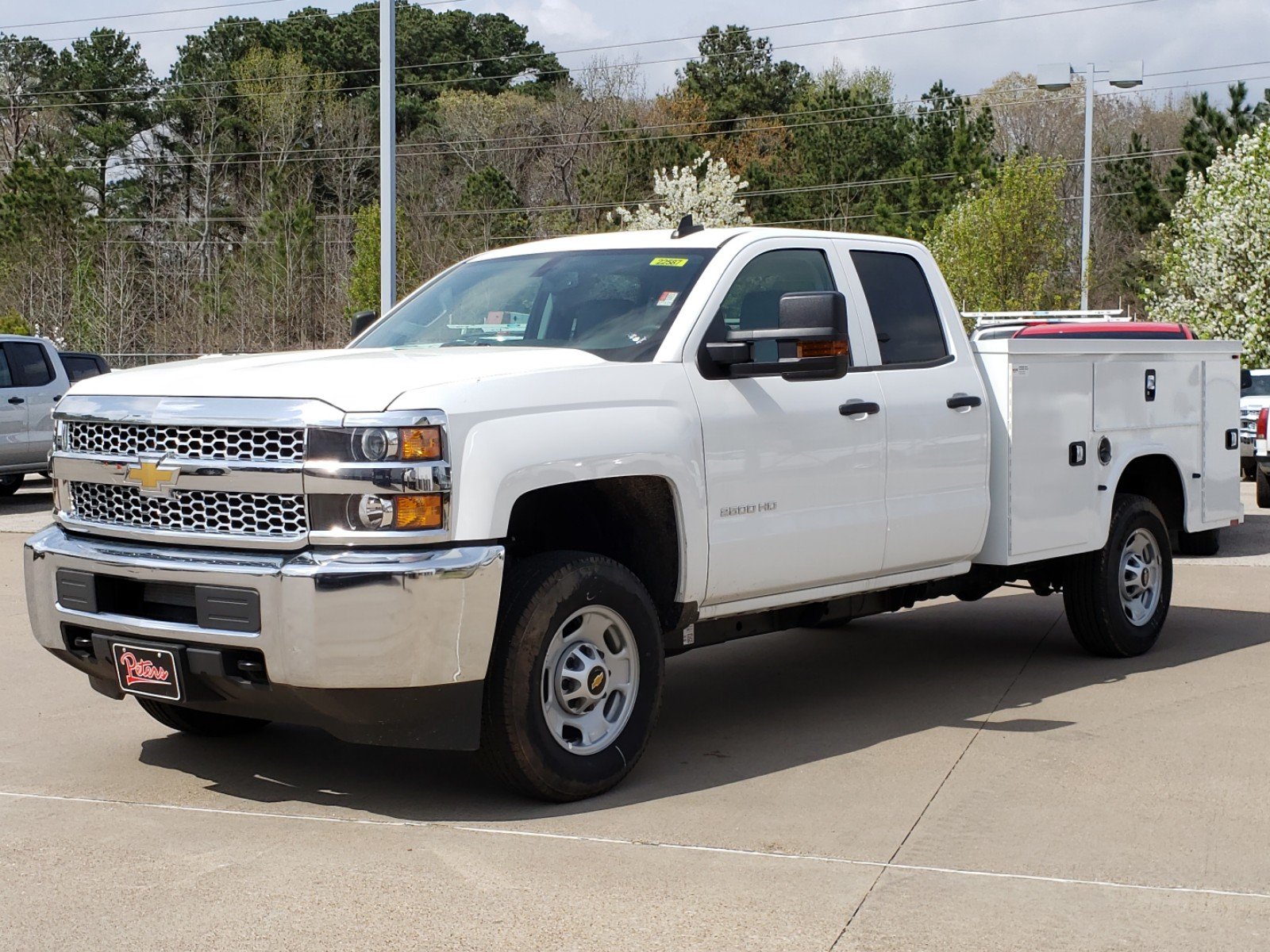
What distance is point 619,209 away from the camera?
4972 centimetres

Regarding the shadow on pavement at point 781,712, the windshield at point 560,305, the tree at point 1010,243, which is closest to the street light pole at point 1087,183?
the tree at point 1010,243

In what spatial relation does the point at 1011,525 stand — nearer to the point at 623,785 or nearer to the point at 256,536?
the point at 623,785

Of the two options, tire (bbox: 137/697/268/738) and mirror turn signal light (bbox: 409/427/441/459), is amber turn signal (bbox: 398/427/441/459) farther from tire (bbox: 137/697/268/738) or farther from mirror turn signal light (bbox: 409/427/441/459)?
tire (bbox: 137/697/268/738)

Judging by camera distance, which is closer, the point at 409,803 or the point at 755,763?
the point at 409,803

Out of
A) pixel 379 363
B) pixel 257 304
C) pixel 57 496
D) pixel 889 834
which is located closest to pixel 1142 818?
pixel 889 834

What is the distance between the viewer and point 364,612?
17.2ft

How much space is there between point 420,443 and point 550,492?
0.79 meters

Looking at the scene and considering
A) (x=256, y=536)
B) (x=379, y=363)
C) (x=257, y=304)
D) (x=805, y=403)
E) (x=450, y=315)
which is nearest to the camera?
(x=256, y=536)

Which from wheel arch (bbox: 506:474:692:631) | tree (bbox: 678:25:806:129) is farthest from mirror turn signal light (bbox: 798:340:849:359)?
tree (bbox: 678:25:806:129)

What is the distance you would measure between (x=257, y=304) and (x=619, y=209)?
1538 cm

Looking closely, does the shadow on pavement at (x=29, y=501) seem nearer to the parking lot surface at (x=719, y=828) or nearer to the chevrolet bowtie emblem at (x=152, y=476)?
the parking lot surface at (x=719, y=828)

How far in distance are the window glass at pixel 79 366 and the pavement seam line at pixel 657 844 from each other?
60.3 feet

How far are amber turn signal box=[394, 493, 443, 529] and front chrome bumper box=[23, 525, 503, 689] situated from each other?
0.09m

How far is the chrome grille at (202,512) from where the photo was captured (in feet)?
17.7
